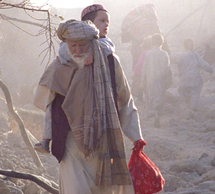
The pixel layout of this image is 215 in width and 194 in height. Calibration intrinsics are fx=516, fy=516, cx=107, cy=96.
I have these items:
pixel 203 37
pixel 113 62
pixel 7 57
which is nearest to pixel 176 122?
pixel 113 62

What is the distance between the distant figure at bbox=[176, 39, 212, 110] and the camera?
10367mm

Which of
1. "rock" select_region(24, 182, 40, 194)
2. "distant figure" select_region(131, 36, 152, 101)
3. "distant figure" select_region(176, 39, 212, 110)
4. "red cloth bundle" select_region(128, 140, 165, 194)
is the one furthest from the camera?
"distant figure" select_region(131, 36, 152, 101)

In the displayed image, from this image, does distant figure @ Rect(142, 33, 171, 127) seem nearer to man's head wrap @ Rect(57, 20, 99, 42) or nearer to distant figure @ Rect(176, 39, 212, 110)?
distant figure @ Rect(176, 39, 212, 110)

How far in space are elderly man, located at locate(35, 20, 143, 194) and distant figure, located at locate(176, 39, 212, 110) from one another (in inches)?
285

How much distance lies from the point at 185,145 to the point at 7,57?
11.5 metres

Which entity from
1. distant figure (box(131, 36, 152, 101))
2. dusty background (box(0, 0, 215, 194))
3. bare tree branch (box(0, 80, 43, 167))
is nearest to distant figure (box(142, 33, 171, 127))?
dusty background (box(0, 0, 215, 194))

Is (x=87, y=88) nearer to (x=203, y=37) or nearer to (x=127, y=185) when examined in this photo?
(x=127, y=185)

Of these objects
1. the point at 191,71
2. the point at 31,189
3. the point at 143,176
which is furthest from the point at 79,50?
the point at 191,71

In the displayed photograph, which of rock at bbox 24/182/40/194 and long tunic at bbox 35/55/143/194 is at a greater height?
long tunic at bbox 35/55/143/194

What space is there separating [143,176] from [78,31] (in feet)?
3.34

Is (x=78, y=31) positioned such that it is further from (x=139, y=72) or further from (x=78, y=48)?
(x=139, y=72)

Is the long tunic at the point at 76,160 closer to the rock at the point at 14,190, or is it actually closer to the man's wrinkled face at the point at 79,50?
the man's wrinkled face at the point at 79,50

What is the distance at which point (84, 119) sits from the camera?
3.19 m

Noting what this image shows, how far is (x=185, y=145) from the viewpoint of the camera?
8.07 m
